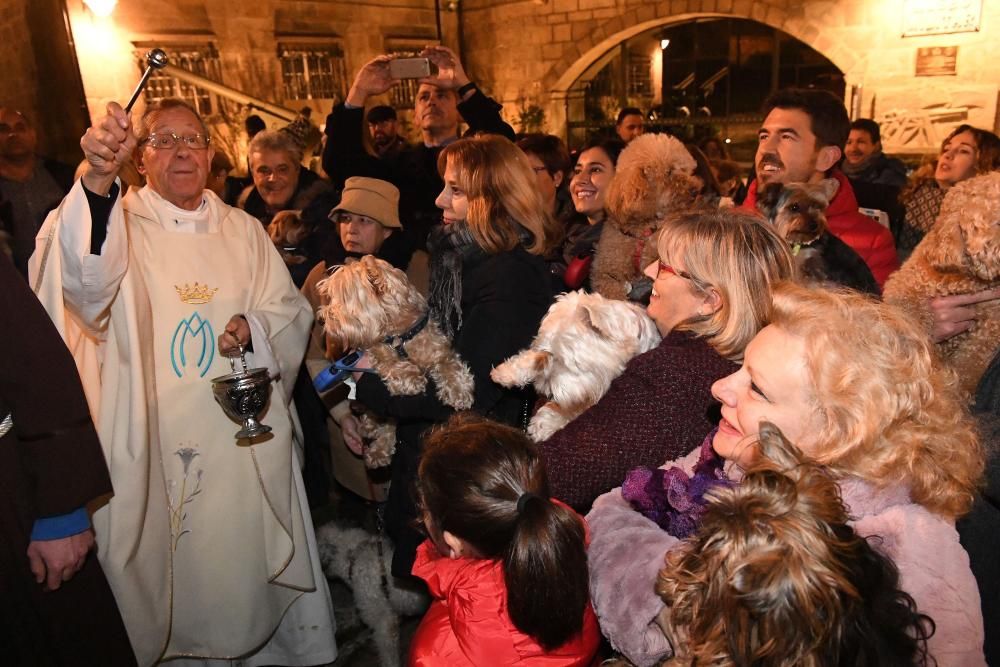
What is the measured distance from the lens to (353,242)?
3262mm

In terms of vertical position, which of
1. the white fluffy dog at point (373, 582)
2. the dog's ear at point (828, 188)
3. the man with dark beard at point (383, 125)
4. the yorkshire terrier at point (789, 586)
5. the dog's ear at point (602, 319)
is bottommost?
the white fluffy dog at point (373, 582)

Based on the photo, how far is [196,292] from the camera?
2.61 m

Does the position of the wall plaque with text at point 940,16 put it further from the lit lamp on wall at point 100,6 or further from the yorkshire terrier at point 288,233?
the lit lamp on wall at point 100,6

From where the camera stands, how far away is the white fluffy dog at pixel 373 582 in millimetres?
3117

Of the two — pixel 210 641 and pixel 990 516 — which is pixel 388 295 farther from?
pixel 990 516

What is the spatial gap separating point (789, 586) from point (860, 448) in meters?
0.48

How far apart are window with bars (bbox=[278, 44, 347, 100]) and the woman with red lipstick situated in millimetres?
11196

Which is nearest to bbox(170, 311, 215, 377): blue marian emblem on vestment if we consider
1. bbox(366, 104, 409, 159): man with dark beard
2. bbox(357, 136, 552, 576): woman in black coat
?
bbox(357, 136, 552, 576): woman in black coat

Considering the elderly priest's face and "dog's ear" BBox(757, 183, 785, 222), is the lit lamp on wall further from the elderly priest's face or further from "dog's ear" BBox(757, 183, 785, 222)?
"dog's ear" BBox(757, 183, 785, 222)

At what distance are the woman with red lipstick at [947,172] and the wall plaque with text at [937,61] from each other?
6.52 m

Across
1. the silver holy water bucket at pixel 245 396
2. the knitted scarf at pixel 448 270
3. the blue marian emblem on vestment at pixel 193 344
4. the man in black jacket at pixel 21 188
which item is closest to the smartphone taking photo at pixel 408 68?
the knitted scarf at pixel 448 270

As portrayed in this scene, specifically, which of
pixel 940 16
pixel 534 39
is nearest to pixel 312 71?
pixel 534 39

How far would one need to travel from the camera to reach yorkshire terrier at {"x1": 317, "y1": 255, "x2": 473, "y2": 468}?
254 cm

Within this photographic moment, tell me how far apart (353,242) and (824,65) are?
1307 centimetres
